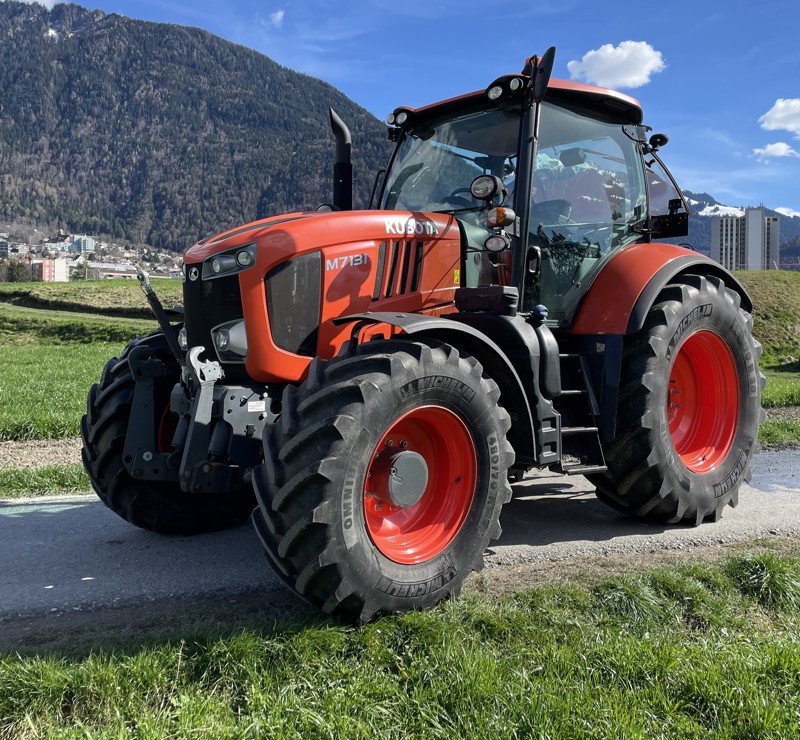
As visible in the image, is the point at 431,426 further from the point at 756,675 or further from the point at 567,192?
the point at 567,192

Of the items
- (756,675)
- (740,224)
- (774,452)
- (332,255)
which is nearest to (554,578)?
(756,675)

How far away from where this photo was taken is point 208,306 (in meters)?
3.99

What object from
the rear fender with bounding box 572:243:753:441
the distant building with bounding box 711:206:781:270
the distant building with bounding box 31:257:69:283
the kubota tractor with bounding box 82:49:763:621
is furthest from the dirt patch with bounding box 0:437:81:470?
the distant building with bounding box 31:257:69:283

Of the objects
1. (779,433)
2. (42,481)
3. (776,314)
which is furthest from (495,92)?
(776,314)

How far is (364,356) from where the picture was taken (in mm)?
3336

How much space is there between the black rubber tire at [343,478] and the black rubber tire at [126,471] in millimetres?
1587

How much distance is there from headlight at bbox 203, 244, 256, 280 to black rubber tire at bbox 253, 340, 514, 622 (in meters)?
0.82

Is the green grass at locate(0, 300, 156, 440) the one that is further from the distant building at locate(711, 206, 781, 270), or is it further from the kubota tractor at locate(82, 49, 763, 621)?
the distant building at locate(711, 206, 781, 270)

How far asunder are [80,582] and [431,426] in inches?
79.0

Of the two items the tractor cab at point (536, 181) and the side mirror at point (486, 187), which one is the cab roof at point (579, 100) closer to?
the tractor cab at point (536, 181)

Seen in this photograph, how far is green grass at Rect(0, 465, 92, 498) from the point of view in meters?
5.88

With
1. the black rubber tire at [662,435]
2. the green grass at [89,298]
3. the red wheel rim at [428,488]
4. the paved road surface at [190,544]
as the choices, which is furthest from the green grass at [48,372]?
the green grass at [89,298]

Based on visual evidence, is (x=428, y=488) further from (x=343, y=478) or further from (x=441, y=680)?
(x=441, y=680)

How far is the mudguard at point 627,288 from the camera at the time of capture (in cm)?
474
